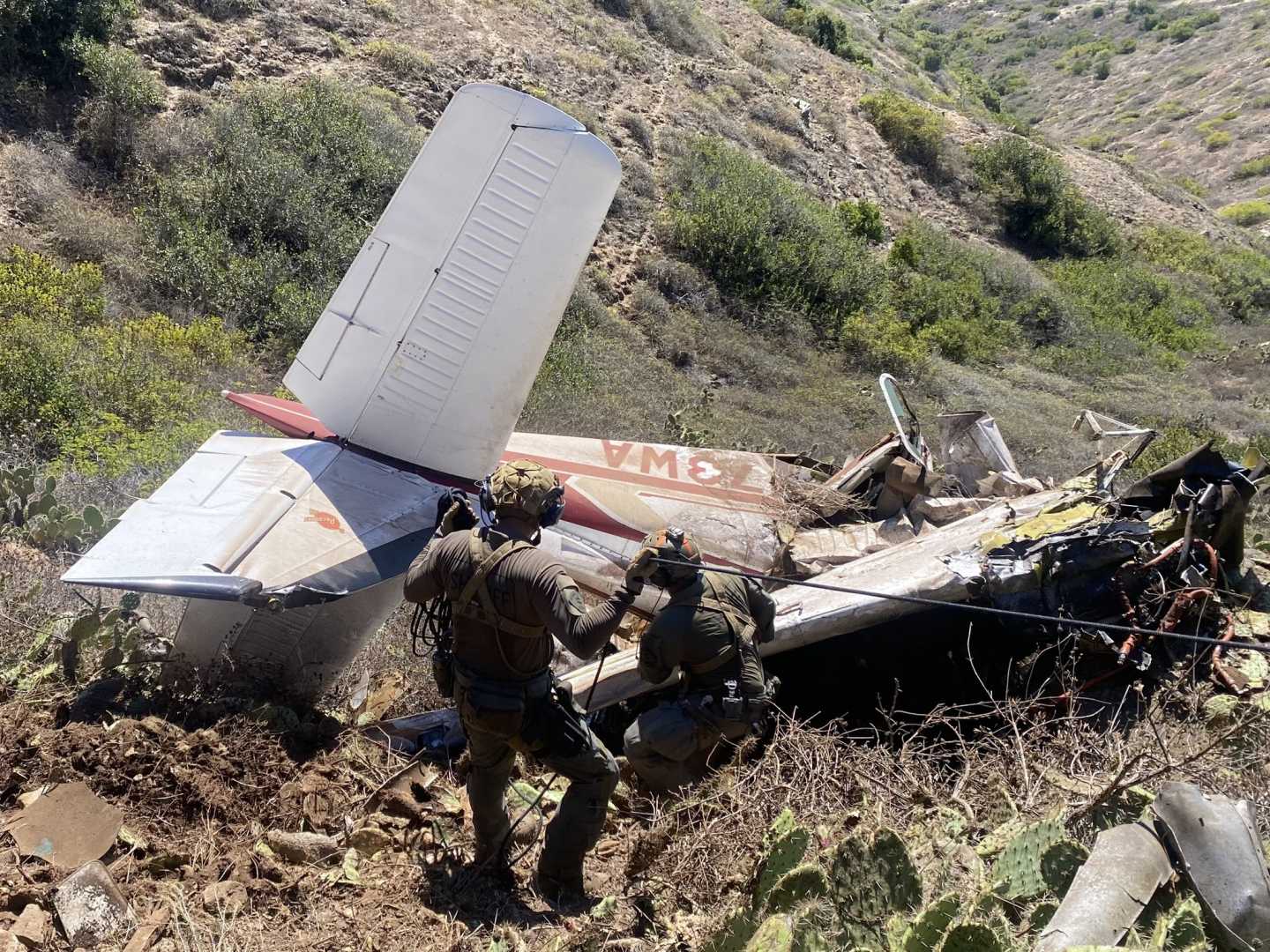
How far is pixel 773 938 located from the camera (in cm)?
257

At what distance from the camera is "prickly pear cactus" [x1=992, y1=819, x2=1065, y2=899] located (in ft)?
10.2

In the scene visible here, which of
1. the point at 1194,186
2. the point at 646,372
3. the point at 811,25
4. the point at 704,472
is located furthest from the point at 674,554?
the point at 1194,186

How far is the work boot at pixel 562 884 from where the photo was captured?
3992 mm

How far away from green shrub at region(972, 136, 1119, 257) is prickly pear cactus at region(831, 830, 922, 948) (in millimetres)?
25906

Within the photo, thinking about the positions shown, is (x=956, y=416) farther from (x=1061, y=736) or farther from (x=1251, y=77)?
(x=1251, y=77)

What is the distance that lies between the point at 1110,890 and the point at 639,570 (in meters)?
1.85

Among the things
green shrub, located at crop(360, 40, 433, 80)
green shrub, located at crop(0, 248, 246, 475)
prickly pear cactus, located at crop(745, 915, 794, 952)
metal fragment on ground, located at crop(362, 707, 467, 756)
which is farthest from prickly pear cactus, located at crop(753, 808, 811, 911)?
green shrub, located at crop(360, 40, 433, 80)

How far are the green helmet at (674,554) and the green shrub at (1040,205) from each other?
2489 cm

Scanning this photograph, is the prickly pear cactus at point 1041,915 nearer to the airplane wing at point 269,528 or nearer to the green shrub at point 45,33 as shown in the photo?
the airplane wing at point 269,528

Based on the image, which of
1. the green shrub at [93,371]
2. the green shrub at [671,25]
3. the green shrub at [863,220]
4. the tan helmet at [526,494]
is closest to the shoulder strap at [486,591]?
the tan helmet at [526,494]

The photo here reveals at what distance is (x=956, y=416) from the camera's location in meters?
8.07

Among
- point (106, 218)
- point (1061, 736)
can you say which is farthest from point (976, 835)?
point (106, 218)

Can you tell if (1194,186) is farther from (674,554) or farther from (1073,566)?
(674,554)

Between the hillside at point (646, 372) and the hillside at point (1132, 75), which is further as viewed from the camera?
the hillside at point (1132, 75)
